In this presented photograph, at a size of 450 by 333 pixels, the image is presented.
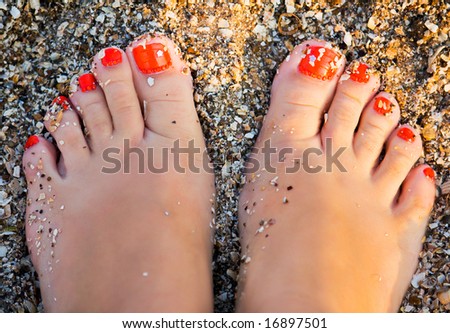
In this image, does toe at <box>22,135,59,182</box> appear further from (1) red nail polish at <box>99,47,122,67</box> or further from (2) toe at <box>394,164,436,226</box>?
(2) toe at <box>394,164,436,226</box>

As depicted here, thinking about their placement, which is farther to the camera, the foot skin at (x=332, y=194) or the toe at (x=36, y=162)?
the toe at (x=36, y=162)

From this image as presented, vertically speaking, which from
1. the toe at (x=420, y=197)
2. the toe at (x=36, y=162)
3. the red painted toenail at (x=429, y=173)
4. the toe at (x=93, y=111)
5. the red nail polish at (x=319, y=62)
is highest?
the red nail polish at (x=319, y=62)

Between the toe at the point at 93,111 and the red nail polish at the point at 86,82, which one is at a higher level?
the red nail polish at the point at 86,82

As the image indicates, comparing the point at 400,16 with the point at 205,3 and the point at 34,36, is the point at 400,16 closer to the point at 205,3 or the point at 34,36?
the point at 205,3

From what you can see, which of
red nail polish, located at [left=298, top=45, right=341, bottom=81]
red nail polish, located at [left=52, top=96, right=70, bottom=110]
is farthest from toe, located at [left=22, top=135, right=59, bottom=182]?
red nail polish, located at [left=298, top=45, right=341, bottom=81]

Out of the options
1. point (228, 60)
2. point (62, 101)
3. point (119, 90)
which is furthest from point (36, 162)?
point (228, 60)

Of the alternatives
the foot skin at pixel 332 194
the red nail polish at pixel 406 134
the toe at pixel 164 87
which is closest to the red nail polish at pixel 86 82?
the toe at pixel 164 87

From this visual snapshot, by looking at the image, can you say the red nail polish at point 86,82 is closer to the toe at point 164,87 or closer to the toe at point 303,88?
the toe at point 164,87
